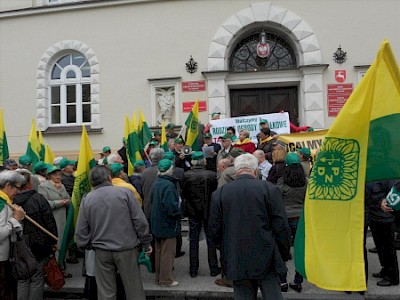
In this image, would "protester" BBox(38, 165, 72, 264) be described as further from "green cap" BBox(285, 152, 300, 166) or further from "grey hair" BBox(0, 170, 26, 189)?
"green cap" BBox(285, 152, 300, 166)

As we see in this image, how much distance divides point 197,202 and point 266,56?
8.50 meters

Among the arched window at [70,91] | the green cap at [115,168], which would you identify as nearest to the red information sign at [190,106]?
the arched window at [70,91]

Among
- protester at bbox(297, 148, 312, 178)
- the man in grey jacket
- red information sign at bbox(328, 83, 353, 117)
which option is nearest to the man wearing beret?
protester at bbox(297, 148, 312, 178)

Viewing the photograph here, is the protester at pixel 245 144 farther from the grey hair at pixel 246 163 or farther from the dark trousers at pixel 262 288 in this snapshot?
the dark trousers at pixel 262 288

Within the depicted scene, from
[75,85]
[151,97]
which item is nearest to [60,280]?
[151,97]

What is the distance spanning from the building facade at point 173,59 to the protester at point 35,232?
8.77 m

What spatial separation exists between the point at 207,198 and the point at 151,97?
8118mm

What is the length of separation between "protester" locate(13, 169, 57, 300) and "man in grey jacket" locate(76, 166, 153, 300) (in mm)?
650

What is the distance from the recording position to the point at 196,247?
21.3 ft

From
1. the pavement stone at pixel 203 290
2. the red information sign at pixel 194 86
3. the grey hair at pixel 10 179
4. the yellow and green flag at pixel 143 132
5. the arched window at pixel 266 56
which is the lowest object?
the pavement stone at pixel 203 290

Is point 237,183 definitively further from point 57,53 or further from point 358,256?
point 57,53

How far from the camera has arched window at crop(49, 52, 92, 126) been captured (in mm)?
14766

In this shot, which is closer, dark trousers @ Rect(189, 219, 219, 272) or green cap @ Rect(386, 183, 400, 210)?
green cap @ Rect(386, 183, 400, 210)

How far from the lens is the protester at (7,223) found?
14.8ft
